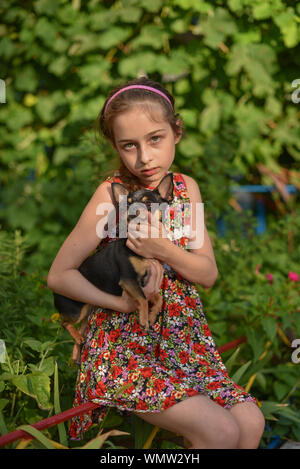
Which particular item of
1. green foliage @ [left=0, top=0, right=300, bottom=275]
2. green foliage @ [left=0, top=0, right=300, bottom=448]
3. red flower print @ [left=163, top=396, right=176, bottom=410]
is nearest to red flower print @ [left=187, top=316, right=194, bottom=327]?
red flower print @ [left=163, top=396, right=176, bottom=410]

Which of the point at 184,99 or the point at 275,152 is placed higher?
the point at 184,99

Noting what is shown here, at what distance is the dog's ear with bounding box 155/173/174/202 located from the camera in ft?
6.76

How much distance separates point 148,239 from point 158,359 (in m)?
0.51

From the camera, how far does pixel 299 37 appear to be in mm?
4238

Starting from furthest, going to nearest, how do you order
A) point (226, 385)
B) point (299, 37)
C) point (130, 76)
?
point (130, 76)
point (299, 37)
point (226, 385)

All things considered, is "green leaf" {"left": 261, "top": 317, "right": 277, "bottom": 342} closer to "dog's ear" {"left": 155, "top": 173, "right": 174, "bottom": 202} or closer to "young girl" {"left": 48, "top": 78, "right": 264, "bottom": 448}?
"young girl" {"left": 48, "top": 78, "right": 264, "bottom": 448}

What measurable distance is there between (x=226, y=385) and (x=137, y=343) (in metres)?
0.40

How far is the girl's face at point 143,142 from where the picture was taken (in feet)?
6.91

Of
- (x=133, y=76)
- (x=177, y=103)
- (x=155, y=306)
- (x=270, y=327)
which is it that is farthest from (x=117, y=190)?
(x=177, y=103)

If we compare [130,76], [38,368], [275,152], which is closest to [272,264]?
[275,152]

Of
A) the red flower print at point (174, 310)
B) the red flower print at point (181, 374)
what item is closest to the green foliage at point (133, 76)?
the red flower print at point (174, 310)

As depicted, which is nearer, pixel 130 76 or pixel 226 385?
pixel 226 385

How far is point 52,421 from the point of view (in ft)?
6.53

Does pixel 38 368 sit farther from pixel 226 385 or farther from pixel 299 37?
pixel 299 37
